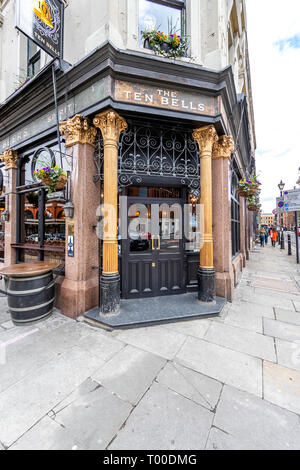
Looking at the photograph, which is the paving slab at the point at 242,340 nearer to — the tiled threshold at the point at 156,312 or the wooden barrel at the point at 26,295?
the tiled threshold at the point at 156,312

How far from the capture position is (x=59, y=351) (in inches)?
131

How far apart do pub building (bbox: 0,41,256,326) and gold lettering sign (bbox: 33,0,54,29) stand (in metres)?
0.83

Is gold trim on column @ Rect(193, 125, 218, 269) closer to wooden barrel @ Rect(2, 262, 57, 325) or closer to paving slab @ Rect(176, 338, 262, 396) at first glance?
paving slab @ Rect(176, 338, 262, 396)

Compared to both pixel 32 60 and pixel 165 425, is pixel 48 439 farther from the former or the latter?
pixel 32 60

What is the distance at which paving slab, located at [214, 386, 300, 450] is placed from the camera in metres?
1.88

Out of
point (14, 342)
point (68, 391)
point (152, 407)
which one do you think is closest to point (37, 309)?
point (14, 342)

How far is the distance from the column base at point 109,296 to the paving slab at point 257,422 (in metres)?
2.70

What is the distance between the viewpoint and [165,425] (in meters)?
2.04

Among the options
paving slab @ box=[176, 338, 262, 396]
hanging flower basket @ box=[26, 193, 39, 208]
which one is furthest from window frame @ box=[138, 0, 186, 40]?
paving slab @ box=[176, 338, 262, 396]

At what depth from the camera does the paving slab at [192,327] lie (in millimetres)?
3873

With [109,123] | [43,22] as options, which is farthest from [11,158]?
[109,123]
